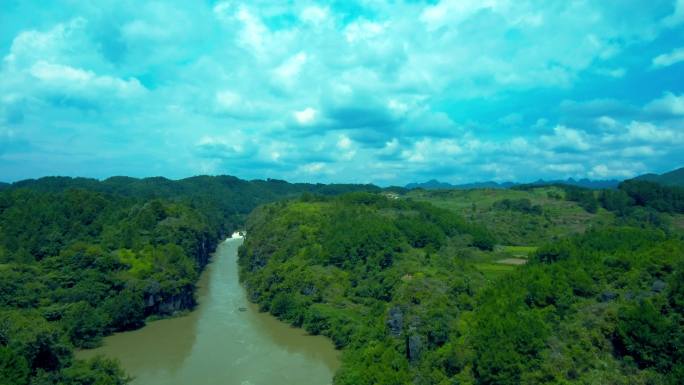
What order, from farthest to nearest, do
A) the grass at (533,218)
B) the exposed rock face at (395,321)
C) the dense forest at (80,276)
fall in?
1. the grass at (533,218)
2. the exposed rock face at (395,321)
3. the dense forest at (80,276)

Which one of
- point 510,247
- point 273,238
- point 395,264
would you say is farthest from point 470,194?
point 395,264

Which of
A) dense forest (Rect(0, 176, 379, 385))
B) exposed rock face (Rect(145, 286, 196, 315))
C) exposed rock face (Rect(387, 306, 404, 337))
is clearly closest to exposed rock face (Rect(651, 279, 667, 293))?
exposed rock face (Rect(387, 306, 404, 337))

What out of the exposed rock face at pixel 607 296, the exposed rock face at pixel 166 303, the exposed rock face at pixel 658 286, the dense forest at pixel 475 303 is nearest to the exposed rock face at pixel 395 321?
the dense forest at pixel 475 303

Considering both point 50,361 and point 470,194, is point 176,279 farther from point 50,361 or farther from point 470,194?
point 470,194

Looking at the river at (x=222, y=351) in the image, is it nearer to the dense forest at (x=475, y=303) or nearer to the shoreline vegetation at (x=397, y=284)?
the shoreline vegetation at (x=397, y=284)

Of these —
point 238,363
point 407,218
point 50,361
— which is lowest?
point 238,363

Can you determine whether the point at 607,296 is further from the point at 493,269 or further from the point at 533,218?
the point at 533,218

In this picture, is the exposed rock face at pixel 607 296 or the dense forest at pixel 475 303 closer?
the dense forest at pixel 475 303
